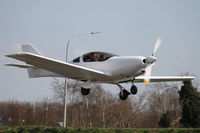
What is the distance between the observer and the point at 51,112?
57.2m

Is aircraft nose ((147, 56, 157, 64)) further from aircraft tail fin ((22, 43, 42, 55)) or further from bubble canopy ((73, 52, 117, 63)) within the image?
aircraft tail fin ((22, 43, 42, 55))

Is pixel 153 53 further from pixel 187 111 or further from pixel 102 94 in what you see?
pixel 102 94

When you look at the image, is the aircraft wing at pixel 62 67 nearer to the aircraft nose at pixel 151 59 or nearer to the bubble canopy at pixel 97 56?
the bubble canopy at pixel 97 56

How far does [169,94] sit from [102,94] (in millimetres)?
13344

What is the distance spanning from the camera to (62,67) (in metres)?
12.8

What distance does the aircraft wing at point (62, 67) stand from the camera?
11.4 metres

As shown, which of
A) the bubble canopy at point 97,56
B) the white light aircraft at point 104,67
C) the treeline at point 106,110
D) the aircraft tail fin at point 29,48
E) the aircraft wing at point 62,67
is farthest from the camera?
the treeline at point 106,110

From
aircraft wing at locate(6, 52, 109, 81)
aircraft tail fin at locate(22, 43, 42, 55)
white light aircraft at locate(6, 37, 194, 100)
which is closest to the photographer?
aircraft wing at locate(6, 52, 109, 81)

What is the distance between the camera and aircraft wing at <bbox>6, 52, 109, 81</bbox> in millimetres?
11445

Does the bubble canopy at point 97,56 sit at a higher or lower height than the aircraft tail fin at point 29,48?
lower

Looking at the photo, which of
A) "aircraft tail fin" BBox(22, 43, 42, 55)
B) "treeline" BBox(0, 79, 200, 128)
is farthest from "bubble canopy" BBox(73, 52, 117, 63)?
"treeline" BBox(0, 79, 200, 128)

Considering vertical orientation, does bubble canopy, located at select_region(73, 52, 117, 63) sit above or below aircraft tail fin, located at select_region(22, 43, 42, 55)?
below

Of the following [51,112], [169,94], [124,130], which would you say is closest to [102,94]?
[169,94]

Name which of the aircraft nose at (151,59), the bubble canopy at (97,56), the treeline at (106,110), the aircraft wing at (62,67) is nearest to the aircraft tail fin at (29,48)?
the aircraft wing at (62,67)
